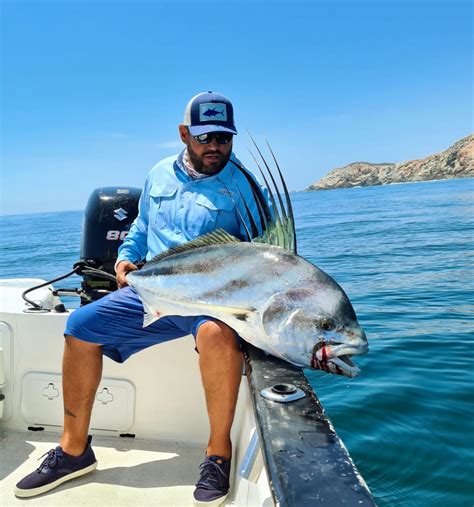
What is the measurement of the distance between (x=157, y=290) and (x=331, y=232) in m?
18.7

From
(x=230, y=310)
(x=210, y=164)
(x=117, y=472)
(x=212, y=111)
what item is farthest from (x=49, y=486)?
(x=212, y=111)

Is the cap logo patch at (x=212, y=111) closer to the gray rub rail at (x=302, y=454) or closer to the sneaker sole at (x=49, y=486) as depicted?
the gray rub rail at (x=302, y=454)

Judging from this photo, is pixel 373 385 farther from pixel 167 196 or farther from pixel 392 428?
pixel 167 196

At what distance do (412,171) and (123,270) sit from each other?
123 metres

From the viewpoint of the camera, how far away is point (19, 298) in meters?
3.32

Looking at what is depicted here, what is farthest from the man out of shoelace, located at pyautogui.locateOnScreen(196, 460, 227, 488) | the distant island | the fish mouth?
the distant island

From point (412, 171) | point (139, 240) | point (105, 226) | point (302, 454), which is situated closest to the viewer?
point (302, 454)

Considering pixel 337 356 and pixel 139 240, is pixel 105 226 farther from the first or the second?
pixel 337 356

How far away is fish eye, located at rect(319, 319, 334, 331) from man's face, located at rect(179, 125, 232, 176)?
1274 millimetres

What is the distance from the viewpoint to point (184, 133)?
9.47 feet

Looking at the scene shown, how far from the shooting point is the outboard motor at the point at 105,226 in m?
3.96

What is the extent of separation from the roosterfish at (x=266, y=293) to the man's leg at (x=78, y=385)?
391 mm

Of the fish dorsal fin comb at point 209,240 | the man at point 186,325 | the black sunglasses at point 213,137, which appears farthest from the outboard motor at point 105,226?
the fish dorsal fin comb at point 209,240

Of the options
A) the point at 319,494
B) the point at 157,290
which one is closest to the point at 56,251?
the point at 157,290
